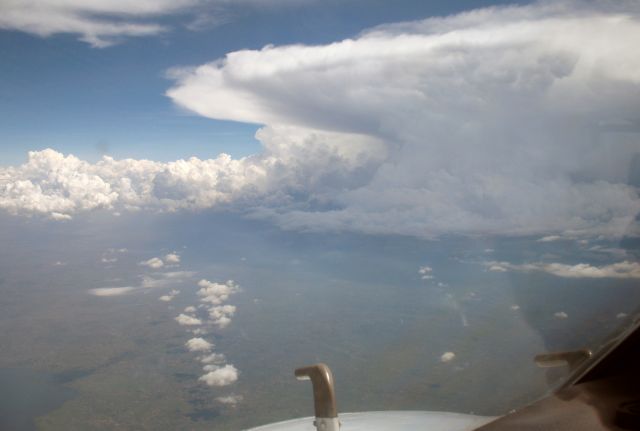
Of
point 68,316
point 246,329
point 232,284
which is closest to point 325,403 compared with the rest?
point 246,329

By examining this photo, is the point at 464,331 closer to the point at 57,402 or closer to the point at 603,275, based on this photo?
the point at 603,275

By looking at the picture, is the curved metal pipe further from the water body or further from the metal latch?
the water body

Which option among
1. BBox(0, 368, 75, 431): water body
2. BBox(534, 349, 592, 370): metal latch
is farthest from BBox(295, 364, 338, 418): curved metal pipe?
BBox(0, 368, 75, 431): water body

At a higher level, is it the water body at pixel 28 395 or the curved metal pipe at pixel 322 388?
the curved metal pipe at pixel 322 388

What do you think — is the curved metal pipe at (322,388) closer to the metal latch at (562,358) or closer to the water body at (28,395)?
the metal latch at (562,358)

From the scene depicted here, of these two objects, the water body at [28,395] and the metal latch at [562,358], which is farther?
the water body at [28,395]

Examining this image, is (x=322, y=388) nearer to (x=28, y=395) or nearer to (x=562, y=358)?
(x=562, y=358)

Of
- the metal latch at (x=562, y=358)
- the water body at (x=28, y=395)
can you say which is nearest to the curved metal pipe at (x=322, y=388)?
the metal latch at (x=562, y=358)

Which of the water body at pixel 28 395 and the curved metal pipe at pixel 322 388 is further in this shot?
the water body at pixel 28 395
